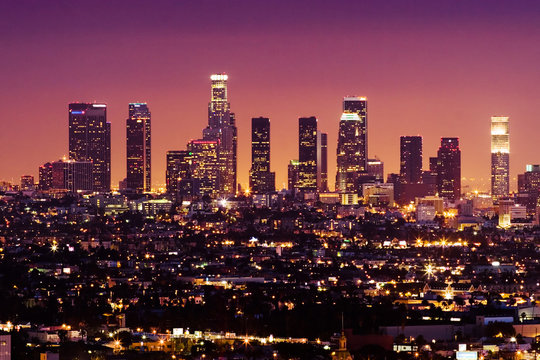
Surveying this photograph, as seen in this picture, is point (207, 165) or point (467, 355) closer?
point (467, 355)

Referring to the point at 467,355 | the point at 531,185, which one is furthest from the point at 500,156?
the point at 467,355

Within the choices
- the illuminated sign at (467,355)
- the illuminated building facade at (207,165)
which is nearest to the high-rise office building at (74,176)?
the illuminated building facade at (207,165)

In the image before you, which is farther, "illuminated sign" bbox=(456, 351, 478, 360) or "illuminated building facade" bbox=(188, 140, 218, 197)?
"illuminated building facade" bbox=(188, 140, 218, 197)

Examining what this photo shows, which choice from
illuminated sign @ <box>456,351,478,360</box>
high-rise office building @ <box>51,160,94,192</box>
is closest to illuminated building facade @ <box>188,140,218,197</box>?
high-rise office building @ <box>51,160,94,192</box>

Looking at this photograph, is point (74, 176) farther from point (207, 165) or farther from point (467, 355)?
point (467, 355)

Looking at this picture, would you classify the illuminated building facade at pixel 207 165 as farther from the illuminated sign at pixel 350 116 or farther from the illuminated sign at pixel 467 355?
the illuminated sign at pixel 467 355

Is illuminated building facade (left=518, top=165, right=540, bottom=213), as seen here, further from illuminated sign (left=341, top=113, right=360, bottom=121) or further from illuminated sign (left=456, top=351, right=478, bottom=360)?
illuminated sign (left=456, top=351, right=478, bottom=360)
